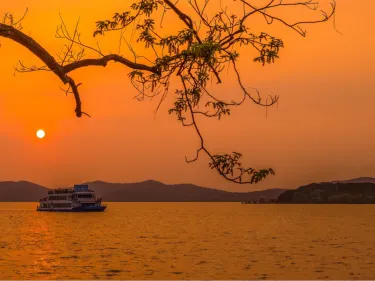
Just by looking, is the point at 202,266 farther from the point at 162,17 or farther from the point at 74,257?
the point at 162,17

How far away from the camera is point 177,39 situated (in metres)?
8.12

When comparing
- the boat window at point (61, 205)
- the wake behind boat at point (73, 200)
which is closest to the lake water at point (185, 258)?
the wake behind boat at point (73, 200)

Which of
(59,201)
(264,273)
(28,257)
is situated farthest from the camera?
(59,201)

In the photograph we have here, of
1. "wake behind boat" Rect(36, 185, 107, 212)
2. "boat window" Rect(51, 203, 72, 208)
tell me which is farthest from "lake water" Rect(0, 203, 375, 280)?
"boat window" Rect(51, 203, 72, 208)

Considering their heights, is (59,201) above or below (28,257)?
above

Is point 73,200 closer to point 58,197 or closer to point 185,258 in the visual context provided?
point 58,197

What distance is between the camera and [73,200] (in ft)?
501

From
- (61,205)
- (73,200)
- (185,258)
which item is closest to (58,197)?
(61,205)

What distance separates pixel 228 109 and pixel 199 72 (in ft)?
2.67

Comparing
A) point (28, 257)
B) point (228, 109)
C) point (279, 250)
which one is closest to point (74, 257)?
point (28, 257)

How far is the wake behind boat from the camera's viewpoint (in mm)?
151625

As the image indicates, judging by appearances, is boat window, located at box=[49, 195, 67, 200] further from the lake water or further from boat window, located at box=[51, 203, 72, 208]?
the lake water

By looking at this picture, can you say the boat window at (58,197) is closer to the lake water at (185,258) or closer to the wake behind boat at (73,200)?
the wake behind boat at (73,200)

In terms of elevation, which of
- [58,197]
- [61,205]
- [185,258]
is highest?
[58,197]
